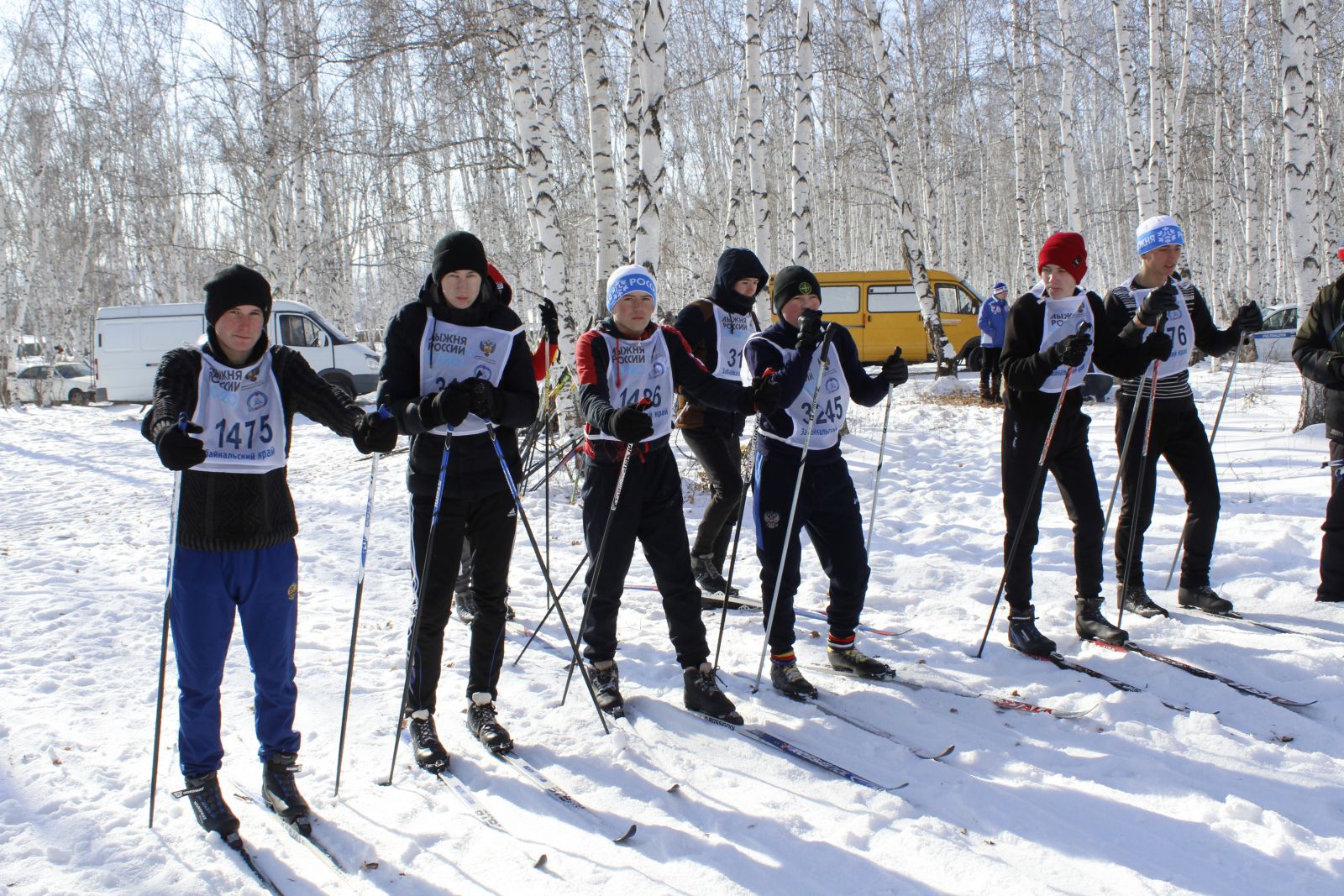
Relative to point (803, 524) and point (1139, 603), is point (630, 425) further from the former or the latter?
point (1139, 603)

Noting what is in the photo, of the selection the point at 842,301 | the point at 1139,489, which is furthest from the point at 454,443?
the point at 842,301

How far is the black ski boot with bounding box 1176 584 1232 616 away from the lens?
466cm

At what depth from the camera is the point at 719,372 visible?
17.1ft

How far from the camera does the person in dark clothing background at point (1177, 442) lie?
4629mm

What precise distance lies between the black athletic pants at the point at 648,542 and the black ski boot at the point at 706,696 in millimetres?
53

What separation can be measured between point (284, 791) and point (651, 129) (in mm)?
5954

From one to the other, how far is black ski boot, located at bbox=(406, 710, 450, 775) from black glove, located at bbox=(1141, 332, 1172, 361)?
378 cm

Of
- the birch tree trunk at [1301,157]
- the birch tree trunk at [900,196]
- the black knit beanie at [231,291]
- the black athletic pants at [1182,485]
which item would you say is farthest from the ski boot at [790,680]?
the birch tree trunk at [900,196]

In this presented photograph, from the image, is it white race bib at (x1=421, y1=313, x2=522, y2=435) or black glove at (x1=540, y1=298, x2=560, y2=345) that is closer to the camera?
white race bib at (x1=421, y1=313, x2=522, y2=435)

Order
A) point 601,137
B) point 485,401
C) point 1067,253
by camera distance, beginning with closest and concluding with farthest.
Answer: point 485,401, point 1067,253, point 601,137

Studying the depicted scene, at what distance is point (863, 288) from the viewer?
1869cm

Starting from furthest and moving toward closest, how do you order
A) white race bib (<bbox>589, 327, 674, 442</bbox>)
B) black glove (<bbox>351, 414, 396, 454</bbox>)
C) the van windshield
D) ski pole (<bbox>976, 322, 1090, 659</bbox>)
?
1. the van windshield
2. ski pole (<bbox>976, 322, 1090, 659</bbox>)
3. white race bib (<bbox>589, 327, 674, 442</bbox>)
4. black glove (<bbox>351, 414, 396, 454</bbox>)

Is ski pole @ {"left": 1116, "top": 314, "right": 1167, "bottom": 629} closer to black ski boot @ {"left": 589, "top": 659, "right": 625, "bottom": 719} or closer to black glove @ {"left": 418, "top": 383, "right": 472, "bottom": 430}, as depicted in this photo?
black ski boot @ {"left": 589, "top": 659, "right": 625, "bottom": 719}

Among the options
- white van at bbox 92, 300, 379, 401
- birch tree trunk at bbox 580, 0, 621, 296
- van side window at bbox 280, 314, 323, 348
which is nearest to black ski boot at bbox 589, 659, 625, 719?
birch tree trunk at bbox 580, 0, 621, 296
